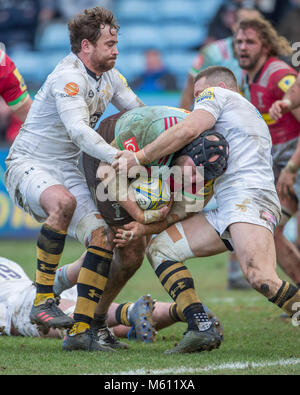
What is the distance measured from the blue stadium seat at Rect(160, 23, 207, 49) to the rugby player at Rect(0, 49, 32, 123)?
9.84 metres

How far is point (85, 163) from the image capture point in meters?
5.23

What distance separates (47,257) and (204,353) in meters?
1.16

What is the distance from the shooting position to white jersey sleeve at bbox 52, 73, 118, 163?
4.64 m

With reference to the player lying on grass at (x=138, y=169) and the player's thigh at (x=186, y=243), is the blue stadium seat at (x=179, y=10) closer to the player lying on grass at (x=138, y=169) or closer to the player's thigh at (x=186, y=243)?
the player lying on grass at (x=138, y=169)

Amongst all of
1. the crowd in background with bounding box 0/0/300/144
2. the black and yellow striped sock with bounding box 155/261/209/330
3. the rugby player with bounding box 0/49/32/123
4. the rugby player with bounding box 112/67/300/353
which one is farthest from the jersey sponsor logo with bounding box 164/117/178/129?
the crowd in background with bounding box 0/0/300/144

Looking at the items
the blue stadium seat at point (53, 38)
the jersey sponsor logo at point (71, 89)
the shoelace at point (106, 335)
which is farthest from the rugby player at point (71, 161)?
the blue stadium seat at point (53, 38)

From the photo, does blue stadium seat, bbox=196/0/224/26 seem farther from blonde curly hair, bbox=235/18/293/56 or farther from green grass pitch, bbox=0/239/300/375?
green grass pitch, bbox=0/239/300/375

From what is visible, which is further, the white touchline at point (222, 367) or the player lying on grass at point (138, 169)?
the player lying on grass at point (138, 169)

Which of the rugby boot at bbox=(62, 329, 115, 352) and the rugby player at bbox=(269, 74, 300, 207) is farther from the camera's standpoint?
the rugby player at bbox=(269, 74, 300, 207)

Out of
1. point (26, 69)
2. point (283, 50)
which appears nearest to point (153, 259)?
point (283, 50)

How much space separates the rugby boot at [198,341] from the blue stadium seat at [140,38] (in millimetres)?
11170

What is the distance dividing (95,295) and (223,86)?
5.42 ft

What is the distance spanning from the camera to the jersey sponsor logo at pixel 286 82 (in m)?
6.51
